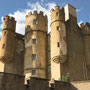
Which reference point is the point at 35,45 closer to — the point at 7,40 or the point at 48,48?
the point at 48,48

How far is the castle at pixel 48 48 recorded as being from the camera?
106ft

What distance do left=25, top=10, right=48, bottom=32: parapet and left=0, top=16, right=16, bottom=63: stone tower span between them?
10.1 feet

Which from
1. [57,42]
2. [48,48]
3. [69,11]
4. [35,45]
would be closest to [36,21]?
[35,45]

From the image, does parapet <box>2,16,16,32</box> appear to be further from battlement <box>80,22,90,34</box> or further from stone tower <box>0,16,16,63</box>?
battlement <box>80,22,90,34</box>

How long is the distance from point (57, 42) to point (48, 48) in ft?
14.7

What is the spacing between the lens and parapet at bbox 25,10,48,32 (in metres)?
38.1

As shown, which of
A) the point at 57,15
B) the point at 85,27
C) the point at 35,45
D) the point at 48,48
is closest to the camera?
the point at 57,15

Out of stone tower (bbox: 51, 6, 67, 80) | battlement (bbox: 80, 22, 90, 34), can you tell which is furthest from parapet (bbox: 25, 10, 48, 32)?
battlement (bbox: 80, 22, 90, 34)

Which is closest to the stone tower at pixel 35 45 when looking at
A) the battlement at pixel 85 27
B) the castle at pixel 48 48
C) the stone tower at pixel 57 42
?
the castle at pixel 48 48

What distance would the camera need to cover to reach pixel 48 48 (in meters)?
37.0

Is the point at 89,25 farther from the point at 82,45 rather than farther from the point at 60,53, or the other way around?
the point at 60,53

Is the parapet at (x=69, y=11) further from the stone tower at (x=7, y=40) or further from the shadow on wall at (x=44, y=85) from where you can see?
the shadow on wall at (x=44, y=85)

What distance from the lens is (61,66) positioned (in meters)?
31.7

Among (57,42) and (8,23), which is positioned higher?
(8,23)
